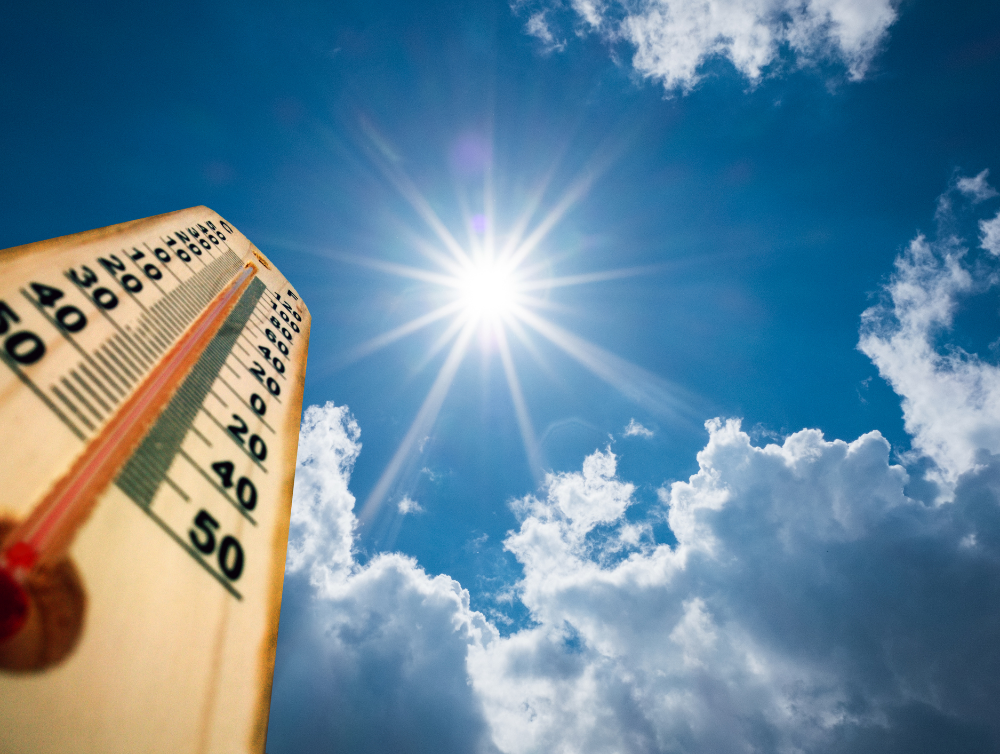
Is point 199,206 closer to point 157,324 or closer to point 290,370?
point 290,370

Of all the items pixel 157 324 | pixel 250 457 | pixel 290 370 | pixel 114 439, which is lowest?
pixel 114 439

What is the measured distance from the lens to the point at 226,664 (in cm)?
225

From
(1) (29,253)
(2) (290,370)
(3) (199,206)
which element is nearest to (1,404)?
(1) (29,253)

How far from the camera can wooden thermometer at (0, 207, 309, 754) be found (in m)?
1.66

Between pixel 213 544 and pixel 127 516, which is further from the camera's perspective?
pixel 213 544

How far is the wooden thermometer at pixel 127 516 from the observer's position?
5.44 feet

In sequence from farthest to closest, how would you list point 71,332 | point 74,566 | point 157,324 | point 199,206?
point 199,206, point 157,324, point 71,332, point 74,566

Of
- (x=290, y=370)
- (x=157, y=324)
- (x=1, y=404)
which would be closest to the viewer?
(x=1, y=404)

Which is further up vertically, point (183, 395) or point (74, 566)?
point (183, 395)

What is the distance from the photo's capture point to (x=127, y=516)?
2.14 meters

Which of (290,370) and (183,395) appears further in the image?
(290,370)

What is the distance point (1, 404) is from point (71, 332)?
0.76 metres

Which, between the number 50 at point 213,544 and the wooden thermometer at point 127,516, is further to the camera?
the number 50 at point 213,544

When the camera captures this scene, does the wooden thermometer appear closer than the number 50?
Yes
